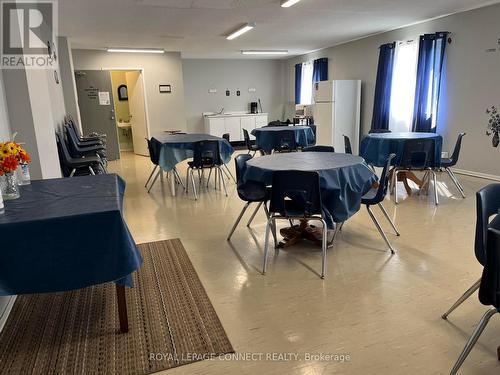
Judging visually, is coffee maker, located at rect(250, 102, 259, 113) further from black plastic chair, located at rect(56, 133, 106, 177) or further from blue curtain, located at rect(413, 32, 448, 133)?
black plastic chair, located at rect(56, 133, 106, 177)

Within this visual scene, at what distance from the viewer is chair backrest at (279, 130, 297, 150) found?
661cm

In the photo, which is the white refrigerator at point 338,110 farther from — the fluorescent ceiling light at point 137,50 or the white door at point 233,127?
the fluorescent ceiling light at point 137,50

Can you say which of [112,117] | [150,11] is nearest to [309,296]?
[150,11]

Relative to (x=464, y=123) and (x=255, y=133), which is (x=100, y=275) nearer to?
(x=255, y=133)

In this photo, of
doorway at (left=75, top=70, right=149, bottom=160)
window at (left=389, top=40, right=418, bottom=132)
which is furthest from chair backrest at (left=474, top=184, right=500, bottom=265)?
doorway at (left=75, top=70, right=149, bottom=160)

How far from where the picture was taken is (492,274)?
1486mm

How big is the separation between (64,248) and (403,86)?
23.1 ft

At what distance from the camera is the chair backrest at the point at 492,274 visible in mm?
1441

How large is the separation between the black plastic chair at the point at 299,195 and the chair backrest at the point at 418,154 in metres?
2.31

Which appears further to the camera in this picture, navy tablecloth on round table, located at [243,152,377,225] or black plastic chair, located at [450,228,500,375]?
navy tablecloth on round table, located at [243,152,377,225]

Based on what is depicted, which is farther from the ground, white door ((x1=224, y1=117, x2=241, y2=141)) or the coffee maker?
the coffee maker

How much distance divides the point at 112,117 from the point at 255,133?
13.9 feet

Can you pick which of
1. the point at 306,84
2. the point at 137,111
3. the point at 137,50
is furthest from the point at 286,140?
the point at 137,111

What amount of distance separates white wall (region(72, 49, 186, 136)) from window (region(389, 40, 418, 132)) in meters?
5.36
